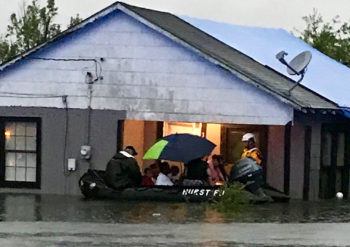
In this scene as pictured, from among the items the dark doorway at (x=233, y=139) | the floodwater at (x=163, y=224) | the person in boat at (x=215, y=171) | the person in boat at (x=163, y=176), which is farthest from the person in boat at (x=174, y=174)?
the floodwater at (x=163, y=224)

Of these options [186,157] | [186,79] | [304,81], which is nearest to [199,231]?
[186,157]

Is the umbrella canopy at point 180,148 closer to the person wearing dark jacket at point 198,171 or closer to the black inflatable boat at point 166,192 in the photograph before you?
the person wearing dark jacket at point 198,171

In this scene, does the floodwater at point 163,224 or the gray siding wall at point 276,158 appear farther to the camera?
the gray siding wall at point 276,158

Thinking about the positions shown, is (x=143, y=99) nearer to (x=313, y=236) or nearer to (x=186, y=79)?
(x=186, y=79)

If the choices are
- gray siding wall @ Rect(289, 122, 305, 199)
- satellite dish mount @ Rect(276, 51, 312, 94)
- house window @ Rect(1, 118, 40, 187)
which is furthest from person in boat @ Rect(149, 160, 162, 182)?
→ satellite dish mount @ Rect(276, 51, 312, 94)

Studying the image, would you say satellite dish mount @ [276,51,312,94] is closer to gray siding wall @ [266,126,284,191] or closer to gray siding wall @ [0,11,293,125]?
gray siding wall @ [0,11,293,125]

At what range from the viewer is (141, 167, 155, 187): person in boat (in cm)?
2656

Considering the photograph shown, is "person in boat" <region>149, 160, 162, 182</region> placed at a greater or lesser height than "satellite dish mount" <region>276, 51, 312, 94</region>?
lesser

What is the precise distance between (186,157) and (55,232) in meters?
7.91

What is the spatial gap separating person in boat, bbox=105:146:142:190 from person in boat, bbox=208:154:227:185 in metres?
1.87

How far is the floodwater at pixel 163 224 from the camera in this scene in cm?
1689

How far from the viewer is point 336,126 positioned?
2862 cm

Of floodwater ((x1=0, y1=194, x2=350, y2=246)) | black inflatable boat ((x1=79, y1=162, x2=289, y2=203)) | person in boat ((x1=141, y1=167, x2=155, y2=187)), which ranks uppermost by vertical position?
person in boat ((x1=141, y1=167, x2=155, y2=187))

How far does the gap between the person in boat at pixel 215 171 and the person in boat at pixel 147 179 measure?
1.37 m
